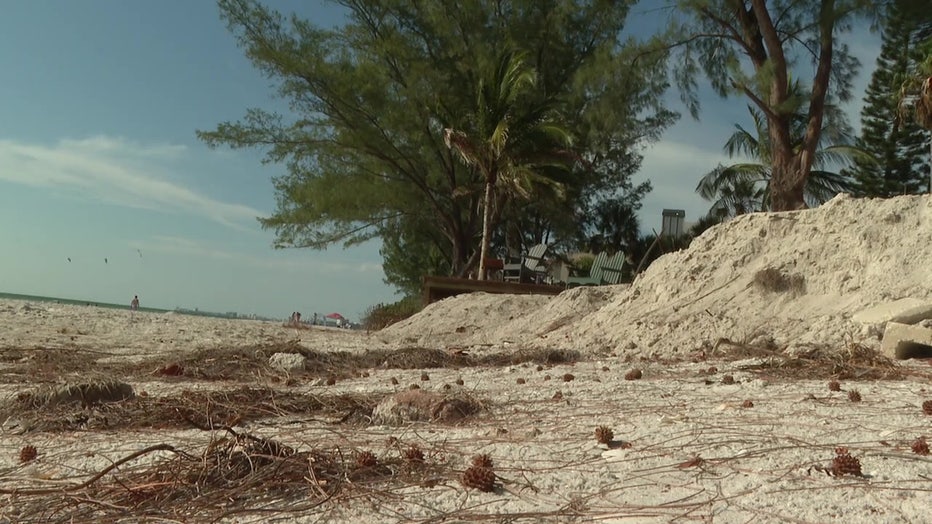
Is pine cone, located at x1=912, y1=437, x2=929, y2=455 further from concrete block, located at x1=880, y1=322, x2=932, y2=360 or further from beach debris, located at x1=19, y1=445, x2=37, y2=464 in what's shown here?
concrete block, located at x1=880, y1=322, x2=932, y2=360

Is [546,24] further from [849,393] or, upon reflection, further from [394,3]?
[849,393]

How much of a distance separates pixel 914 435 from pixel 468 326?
1053 centimetres

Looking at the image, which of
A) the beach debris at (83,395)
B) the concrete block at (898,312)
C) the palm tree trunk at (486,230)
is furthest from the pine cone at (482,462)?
the palm tree trunk at (486,230)

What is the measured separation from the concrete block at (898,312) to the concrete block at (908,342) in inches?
11.1

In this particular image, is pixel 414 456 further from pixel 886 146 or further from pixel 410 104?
pixel 886 146

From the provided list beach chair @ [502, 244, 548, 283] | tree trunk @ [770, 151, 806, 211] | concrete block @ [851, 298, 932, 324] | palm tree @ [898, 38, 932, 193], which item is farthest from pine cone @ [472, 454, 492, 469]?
beach chair @ [502, 244, 548, 283]

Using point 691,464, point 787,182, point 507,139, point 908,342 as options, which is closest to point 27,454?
point 691,464

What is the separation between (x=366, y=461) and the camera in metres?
2.83

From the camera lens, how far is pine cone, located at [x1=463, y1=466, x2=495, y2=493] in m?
2.62

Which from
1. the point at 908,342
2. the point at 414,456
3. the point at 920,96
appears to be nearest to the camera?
the point at 414,456

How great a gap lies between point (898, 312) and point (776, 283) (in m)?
2.17

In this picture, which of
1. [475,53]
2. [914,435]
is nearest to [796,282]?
[914,435]

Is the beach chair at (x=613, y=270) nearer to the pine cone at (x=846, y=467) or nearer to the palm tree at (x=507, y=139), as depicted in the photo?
the palm tree at (x=507, y=139)

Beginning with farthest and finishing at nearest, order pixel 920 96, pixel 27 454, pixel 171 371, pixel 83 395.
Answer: pixel 920 96 < pixel 171 371 < pixel 83 395 < pixel 27 454
